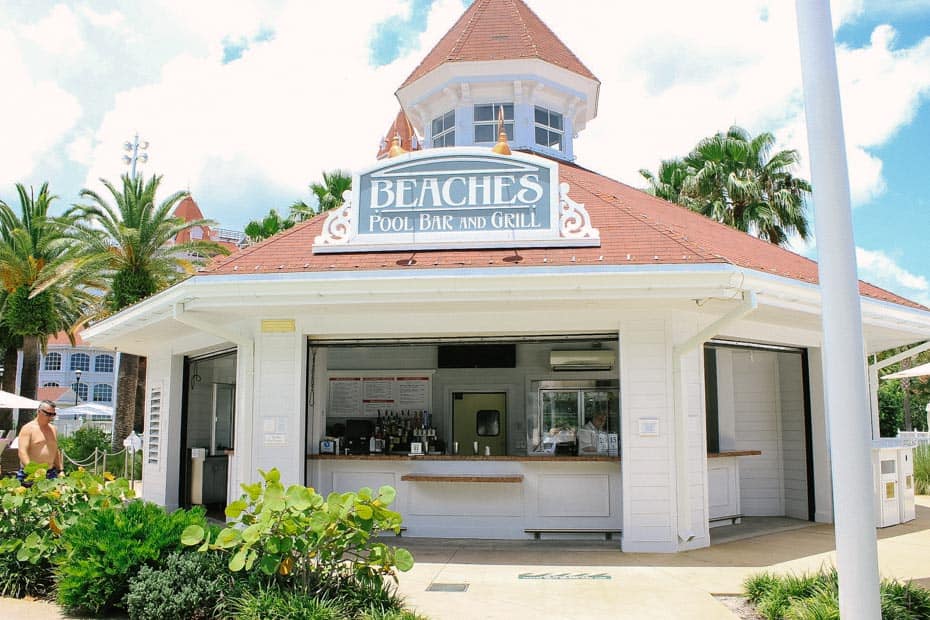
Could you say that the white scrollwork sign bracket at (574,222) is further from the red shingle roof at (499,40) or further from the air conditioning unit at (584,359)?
the red shingle roof at (499,40)

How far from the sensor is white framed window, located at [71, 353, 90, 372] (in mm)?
76938

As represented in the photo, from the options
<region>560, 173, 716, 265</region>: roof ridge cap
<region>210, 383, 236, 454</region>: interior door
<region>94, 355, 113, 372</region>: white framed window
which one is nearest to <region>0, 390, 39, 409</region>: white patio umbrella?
<region>210, 383, 236, 454</region>: interior door

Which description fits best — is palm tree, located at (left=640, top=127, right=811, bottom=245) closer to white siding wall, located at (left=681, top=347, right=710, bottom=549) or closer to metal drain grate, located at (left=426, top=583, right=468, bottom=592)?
white siding wall, located at (left=681, top=347, right=710, bottom=549)

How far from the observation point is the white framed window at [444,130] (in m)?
15.6

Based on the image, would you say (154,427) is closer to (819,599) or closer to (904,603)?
(819,599)

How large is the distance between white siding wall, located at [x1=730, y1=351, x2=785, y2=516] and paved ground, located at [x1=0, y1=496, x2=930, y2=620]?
5.10ft

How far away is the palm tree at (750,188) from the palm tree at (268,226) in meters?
12.7

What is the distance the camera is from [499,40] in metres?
15.6

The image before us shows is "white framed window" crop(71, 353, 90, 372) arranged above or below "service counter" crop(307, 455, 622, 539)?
above

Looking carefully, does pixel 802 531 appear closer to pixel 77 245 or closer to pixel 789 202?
pixel 789 202

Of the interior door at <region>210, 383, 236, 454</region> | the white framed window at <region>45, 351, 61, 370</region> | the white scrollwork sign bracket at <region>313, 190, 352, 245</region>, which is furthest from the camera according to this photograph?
the white framed window at <region>45, 351, 61, 370</region>

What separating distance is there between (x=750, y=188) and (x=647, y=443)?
15199mm

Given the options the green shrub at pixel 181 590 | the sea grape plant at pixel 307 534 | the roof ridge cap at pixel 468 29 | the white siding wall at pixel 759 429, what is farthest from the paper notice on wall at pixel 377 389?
the sea grape plant at pixel 307 534

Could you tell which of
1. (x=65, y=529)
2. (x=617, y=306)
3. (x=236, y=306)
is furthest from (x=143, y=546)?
(x=617, y=306)
